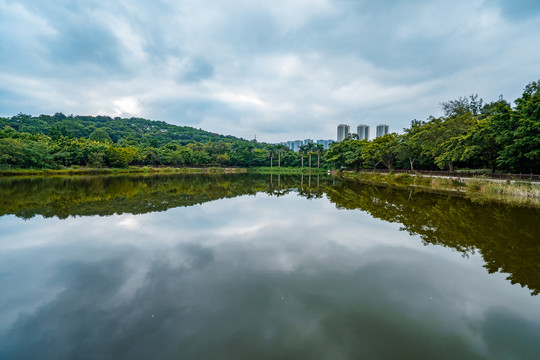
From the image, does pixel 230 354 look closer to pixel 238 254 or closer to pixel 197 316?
pixel 197 316

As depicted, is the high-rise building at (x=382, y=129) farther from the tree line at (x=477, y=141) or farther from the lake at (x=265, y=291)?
the lake at (x=265, y=291)

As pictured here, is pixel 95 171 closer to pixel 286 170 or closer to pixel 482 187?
pixel 286 170

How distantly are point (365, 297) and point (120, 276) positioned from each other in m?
4.59

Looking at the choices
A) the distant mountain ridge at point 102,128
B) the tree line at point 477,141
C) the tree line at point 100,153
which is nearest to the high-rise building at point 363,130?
the tree line at point 100,153

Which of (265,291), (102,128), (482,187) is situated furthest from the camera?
(102,128)

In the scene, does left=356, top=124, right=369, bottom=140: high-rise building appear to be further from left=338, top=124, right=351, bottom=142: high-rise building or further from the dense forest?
the dense forest

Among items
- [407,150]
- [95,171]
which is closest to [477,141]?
[407,150]

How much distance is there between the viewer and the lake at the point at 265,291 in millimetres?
2992

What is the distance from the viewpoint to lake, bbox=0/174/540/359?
2.99 metres

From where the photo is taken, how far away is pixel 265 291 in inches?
167

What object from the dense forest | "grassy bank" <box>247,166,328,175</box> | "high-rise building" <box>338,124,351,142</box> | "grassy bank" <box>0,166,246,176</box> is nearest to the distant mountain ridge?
the dense forest

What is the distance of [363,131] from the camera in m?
128

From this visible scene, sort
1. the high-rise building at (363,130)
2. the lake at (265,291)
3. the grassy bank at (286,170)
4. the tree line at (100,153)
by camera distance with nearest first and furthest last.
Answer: the lake at (265,291), the tree line at (100,153), the grassy bank at (286,170), the high-rise building at (363,130)

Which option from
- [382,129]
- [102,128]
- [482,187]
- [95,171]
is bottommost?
[482,187]
